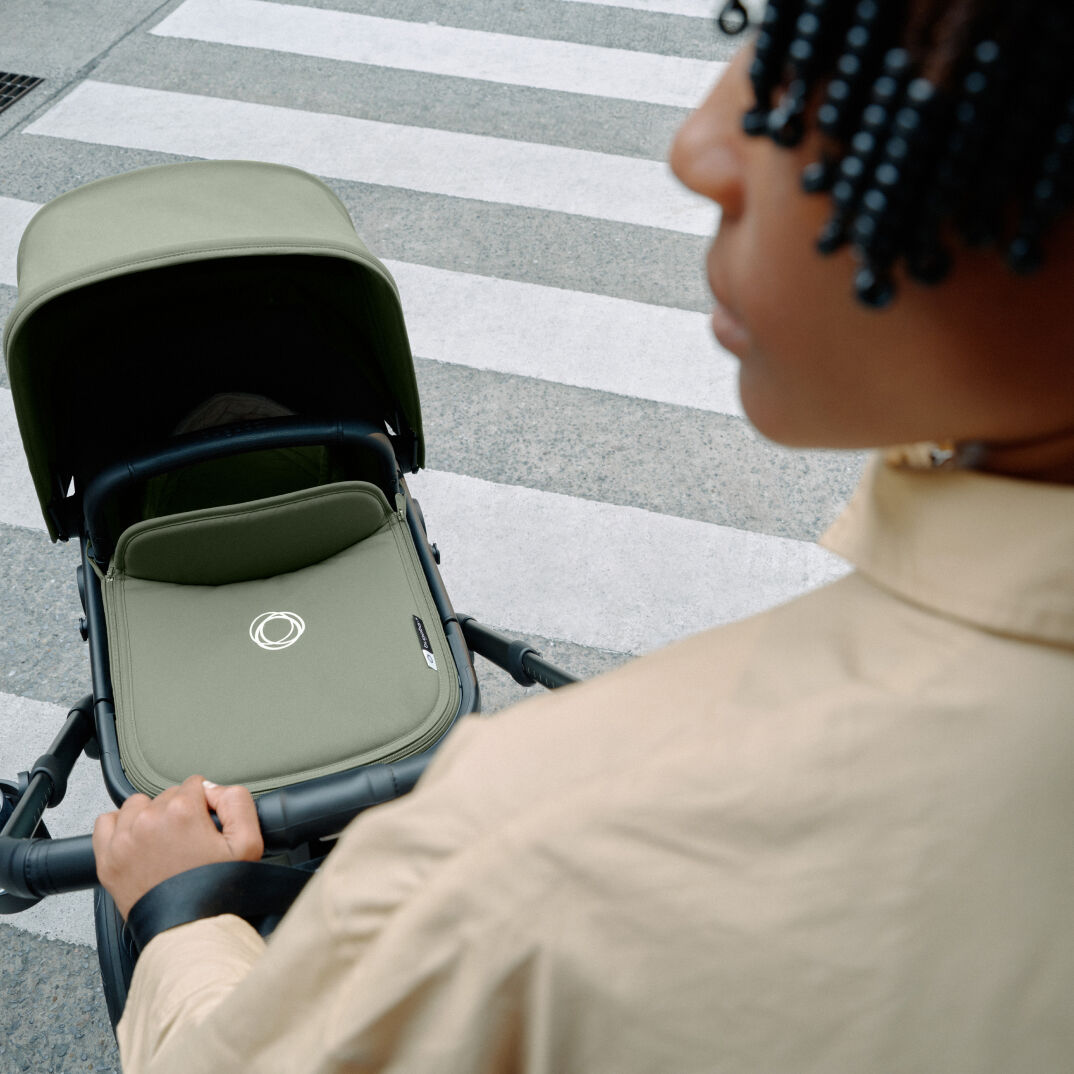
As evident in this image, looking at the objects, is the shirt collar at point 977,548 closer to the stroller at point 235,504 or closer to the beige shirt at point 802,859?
the beige shirt at point 802,859

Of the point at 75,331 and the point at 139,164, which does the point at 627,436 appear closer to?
the point at 75,331

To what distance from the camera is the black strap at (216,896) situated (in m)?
1.12

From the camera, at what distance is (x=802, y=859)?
0.45 m

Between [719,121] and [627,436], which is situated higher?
→ [719,121]

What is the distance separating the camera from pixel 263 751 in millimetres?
1573

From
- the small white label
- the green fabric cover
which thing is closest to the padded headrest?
the green fabric cover

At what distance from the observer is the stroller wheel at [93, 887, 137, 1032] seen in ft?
5.53

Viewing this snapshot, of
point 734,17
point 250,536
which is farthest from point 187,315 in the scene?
point 734,17

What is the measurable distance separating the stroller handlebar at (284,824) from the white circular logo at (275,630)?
29 cm

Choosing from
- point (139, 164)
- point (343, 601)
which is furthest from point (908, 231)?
point (139, 164)

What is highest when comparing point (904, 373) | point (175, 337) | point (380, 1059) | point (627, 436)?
point (904, 373)

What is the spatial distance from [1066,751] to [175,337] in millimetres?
1793

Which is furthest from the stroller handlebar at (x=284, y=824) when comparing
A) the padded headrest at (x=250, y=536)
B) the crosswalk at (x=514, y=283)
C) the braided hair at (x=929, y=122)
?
the braided hair at (x=929, y=122)

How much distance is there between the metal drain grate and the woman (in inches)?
190
